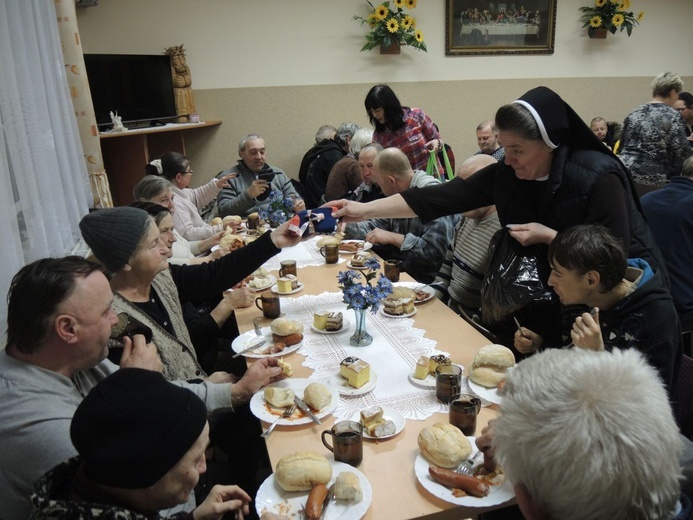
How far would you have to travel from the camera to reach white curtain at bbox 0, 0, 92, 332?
201cm

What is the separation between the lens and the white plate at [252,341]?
195 centimetres

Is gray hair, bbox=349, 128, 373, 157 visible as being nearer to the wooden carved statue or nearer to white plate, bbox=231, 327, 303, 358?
the wooden carved statue

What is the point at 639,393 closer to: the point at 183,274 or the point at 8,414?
the point at 8,414

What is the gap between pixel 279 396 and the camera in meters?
1.62

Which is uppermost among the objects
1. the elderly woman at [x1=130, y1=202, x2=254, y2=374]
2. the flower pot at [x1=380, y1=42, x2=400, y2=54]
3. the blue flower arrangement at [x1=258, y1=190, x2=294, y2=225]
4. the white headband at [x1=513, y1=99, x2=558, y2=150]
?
the flower pot at [x1=380, y1=42, x2=400, y2=54]

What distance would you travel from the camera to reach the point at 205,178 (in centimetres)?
648

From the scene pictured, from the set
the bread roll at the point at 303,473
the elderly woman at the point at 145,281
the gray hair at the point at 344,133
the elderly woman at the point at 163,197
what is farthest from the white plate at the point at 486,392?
the gray hair at the point at 344,133

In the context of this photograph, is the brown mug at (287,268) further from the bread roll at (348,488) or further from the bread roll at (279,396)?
the bread roll at (348,488)

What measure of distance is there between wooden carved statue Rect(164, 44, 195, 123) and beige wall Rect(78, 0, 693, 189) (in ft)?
0.75

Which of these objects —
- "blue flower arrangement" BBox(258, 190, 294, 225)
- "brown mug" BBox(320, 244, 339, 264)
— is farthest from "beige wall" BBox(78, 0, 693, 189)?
"brown mug" BBox(320, 244, 339, 264)

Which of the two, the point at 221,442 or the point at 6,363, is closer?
the point at 6,363

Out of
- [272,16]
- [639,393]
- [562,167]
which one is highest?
[272,16]

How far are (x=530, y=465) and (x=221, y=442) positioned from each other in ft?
5.37

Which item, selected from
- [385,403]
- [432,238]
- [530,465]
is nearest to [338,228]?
[432,238]
